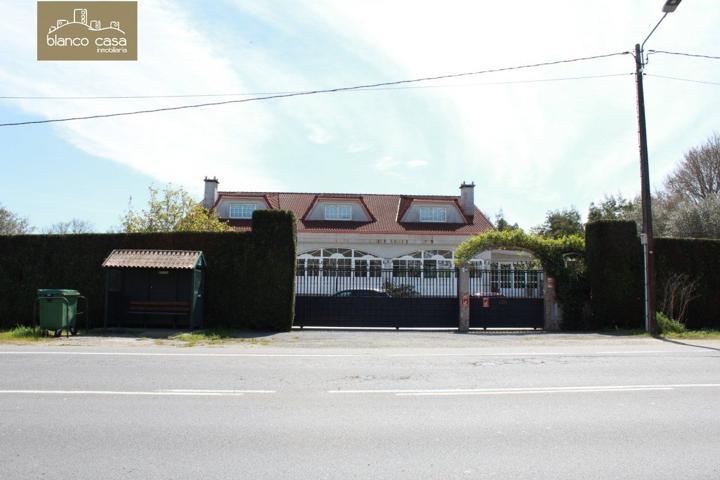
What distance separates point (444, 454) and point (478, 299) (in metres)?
14.2

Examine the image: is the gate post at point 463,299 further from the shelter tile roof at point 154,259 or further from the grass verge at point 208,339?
the shelter tile roof at point 154,259

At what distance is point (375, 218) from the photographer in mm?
38875

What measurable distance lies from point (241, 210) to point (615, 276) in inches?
1027

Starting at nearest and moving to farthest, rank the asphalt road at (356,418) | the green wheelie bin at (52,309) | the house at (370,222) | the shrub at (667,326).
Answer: the asphalt road at (356,418) → the green wheelie bin at (52,309) → the shrub at (667,326) → the house at (370,222)

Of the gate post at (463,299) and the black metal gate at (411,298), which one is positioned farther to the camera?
the black metal gate at (411,298)

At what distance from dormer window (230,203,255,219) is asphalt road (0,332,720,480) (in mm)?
27836

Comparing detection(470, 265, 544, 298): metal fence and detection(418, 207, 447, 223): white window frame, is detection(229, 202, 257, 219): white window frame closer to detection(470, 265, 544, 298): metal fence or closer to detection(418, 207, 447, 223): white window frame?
detection(418, 207, 447, 223): white window frame

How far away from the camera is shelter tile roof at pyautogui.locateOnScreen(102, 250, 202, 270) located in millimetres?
16609

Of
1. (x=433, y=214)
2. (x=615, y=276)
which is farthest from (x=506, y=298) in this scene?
(x=433, y=214)

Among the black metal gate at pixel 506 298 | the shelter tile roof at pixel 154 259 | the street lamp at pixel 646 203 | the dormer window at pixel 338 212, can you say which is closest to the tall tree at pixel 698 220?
the street lamp at pixel 646 203

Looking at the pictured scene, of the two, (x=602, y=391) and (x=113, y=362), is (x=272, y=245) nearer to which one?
(x=113, y=362)

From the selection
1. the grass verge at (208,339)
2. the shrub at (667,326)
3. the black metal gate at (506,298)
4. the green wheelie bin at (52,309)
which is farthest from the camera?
the black metal gate at (506,298)

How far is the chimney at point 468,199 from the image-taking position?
3991cm

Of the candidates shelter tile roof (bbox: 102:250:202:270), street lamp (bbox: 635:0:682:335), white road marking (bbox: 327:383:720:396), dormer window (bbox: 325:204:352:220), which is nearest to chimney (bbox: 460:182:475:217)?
dormer window (bbox: 325:204:352:220)
